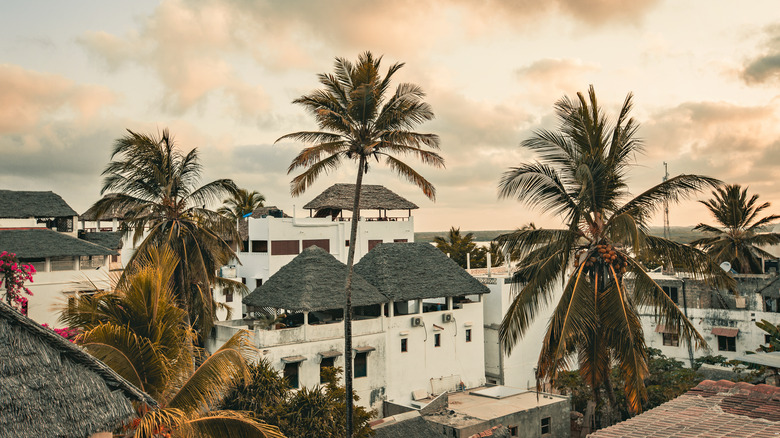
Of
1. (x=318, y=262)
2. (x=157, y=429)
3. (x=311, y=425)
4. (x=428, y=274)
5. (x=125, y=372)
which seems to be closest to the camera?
(x=157, y=429)

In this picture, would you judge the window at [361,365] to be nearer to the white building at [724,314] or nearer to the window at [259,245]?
the window at [259,245]

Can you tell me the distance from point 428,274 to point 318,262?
22.5 ft

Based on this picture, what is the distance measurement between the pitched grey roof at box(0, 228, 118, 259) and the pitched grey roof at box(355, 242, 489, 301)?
46.9 feet

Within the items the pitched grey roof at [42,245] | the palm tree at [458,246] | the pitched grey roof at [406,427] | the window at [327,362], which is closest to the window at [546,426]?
the pitched grey roof at [406,427]

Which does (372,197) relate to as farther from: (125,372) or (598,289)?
(125,372)

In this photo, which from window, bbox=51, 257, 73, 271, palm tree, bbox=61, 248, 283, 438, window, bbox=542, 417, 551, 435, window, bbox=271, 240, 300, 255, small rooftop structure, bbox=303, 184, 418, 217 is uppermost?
small rooftop structure, bbox=303, 184, 418, 217

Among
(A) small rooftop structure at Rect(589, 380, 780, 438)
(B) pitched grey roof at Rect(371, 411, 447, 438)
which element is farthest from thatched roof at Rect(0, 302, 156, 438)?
(B) pitched grey roof at Rect(371, 411, 447, 438)

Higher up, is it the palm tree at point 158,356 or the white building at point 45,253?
the white building at point 45,253

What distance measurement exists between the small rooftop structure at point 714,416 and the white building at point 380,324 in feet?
51.2

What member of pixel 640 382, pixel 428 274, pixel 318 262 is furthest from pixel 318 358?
pixel 640 382

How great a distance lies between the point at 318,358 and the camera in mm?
26031

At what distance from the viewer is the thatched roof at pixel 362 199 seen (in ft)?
159

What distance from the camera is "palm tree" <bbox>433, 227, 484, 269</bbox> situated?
70.3m

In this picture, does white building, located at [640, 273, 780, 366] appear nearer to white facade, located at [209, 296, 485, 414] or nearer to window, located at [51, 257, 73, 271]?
white facade, located at [209, 296, 485, 414]
